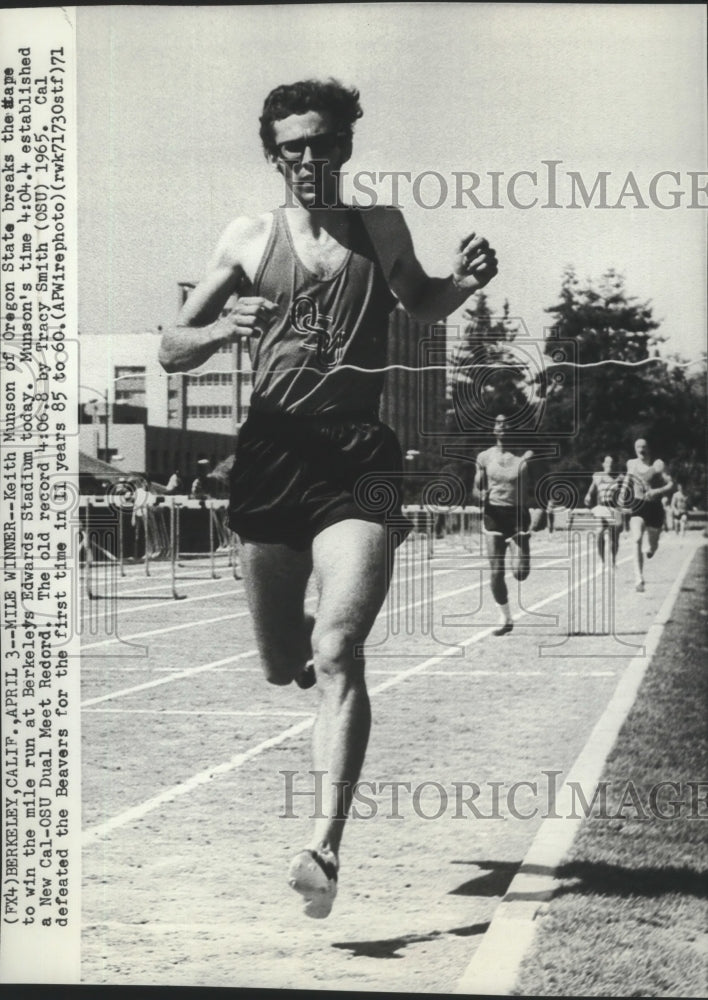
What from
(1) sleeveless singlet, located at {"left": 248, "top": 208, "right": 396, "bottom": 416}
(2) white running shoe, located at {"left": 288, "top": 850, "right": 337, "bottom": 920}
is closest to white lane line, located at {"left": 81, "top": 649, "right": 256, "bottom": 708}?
(2) white running shoe, located at {"left": 288, "top": 850, "right": 337, "bottom": 920}

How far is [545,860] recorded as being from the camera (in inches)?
176

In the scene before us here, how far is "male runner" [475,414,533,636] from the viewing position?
177 inches

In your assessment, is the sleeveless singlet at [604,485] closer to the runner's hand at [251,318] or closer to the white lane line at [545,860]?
the white lane line at [545,860]

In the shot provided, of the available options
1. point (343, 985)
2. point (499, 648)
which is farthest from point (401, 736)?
point (343, 985)

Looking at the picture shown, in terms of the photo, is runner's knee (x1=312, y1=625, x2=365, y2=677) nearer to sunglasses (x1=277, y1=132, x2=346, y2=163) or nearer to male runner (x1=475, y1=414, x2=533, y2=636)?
male runner (x1=475, y1=414, x2=533, y2=636)

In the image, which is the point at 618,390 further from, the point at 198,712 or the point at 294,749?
the point at 198,712

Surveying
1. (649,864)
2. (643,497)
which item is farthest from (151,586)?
(649,864)

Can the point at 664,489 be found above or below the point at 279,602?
above

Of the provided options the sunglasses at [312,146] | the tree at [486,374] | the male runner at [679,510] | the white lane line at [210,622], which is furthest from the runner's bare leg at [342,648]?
the sunglasses at [312,146]

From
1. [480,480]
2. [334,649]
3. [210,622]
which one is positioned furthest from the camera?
[210,622]

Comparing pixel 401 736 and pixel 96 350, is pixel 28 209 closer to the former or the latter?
pixel 96 350

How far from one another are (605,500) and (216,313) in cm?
156

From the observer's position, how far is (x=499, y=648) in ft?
15.1

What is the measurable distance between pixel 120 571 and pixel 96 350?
0.83 m
